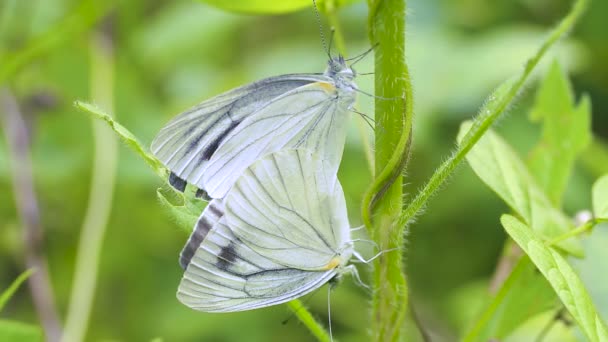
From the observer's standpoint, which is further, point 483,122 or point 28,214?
point 28,214

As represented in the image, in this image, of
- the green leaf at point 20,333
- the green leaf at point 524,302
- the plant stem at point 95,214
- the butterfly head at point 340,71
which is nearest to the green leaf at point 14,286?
the green leaf at point 20,333

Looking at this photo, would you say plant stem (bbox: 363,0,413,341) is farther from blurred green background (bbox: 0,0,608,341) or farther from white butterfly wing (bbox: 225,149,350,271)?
blurred green background (bbox: 0,0,608,341)

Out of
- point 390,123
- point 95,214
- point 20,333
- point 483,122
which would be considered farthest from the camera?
point 95,214

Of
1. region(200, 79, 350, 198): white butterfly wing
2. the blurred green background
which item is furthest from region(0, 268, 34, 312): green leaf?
the blurred green background

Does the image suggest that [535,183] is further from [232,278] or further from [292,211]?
[232,278]

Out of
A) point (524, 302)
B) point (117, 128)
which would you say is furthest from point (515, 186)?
point (117, 128)

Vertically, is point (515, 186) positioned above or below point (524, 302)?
above

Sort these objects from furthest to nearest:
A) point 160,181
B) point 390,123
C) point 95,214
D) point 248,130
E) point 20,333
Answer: point 160,181 < point 95,214 < point 248,130 < point 20,333 < point 390,123

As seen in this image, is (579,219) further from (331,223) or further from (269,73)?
(269,73)
